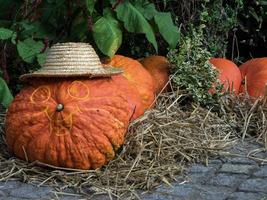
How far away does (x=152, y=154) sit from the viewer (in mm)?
3650

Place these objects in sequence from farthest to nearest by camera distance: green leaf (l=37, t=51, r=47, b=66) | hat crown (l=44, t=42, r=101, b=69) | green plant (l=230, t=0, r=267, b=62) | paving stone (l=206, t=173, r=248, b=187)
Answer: green plant (l=230, t=0, r=267, b=62) → green leaf (l=37, t=51, r=47, b=66) → hat crown (l=44, t=42, r=101, b=69) → paving stone (l=206, t=173, r=248, b=187)

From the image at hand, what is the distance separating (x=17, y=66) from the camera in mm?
4891

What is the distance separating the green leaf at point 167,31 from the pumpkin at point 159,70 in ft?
0.85

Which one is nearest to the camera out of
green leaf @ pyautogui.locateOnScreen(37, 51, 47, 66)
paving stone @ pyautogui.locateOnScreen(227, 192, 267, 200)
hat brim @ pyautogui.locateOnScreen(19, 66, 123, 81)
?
paving stone @ pyautogui.locateOnScreen(227, 192, 267, 200)

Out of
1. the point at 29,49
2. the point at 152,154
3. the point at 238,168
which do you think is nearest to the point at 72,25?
the point at 29,49

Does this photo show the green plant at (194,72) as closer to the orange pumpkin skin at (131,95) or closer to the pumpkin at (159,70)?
the pumpkin at (159,70)

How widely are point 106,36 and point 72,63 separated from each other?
2.34 ft

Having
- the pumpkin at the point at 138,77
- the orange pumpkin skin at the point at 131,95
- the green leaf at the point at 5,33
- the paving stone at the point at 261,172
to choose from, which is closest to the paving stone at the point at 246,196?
the paving stone at the point at 261,172

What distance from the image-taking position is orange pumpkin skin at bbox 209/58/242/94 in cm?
472

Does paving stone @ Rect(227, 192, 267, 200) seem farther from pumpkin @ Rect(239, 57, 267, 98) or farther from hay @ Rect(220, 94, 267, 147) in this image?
pumpkin @ Rect(239, 57, 267, 98)

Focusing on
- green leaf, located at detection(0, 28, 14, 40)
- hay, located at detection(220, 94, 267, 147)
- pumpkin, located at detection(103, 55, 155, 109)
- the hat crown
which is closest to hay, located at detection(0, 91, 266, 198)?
hay, located at detection(220, 94, 267, 147)

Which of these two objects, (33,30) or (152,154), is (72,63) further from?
(33,30)

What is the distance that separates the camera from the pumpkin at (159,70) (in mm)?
4621

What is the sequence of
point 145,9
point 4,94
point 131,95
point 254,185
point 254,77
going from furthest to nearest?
point 254,77 → point 145,9 → point 4,94 → point 131,95 → point 254,185
